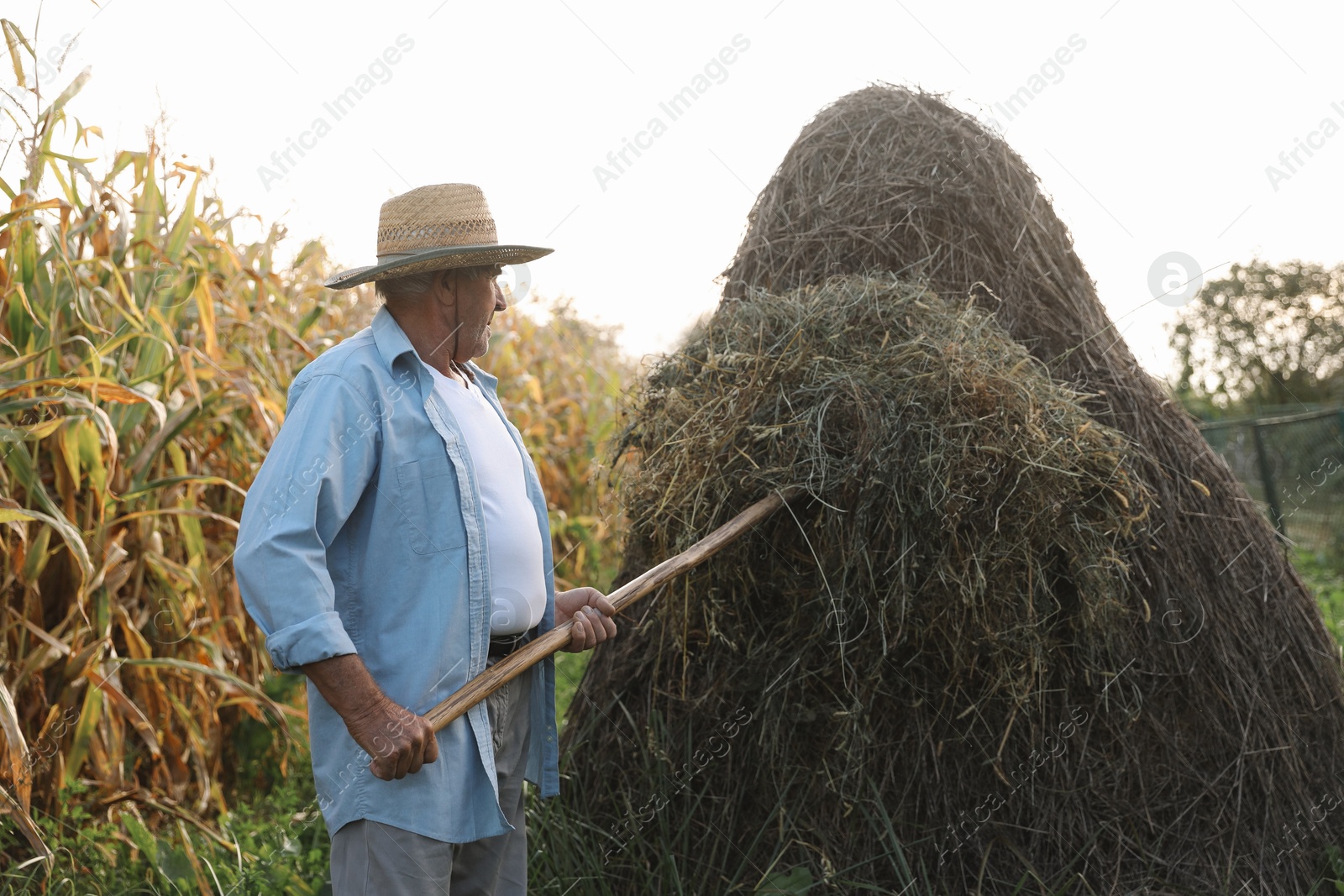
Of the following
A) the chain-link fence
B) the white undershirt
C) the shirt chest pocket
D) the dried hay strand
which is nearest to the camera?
the shirt chest pocket

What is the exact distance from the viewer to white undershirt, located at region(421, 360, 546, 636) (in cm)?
211


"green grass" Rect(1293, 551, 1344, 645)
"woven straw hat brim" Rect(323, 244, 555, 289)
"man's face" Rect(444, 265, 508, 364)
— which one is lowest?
"green grass" Rect(1293, 551, 1344, 645)

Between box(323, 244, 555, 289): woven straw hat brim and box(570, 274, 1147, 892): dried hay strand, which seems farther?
box(570, 274, 1147, 892): dried hay strand

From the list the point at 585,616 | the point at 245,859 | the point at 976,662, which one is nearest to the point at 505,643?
the point at 585,616

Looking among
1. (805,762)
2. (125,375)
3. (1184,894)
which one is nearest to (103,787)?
(125,375)

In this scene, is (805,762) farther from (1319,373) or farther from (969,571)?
(1319,373)

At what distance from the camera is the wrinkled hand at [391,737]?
5.95 feet

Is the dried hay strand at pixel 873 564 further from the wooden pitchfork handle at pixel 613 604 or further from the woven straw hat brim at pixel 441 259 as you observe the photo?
the woven straw hat brim at pixel 441 259

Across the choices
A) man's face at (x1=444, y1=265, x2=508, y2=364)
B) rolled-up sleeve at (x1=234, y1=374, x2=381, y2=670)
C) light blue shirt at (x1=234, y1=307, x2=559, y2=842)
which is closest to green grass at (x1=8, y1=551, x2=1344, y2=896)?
light blue shirt at (x1=234, y1=307, x2=559, y2=842)

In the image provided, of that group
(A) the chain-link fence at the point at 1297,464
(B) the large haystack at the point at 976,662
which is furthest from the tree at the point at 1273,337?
(B) the large haystack at the point at 976,662

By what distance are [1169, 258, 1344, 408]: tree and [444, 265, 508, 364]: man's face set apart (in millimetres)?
14663

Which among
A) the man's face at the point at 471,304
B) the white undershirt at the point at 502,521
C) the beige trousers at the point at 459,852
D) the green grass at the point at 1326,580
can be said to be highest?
the man's face at the point at 471,304

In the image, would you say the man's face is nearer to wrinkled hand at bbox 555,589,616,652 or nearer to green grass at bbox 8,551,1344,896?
wrinkled hand at bbox 555,589,616,652

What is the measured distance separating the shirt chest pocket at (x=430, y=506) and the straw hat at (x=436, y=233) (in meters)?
0.44
